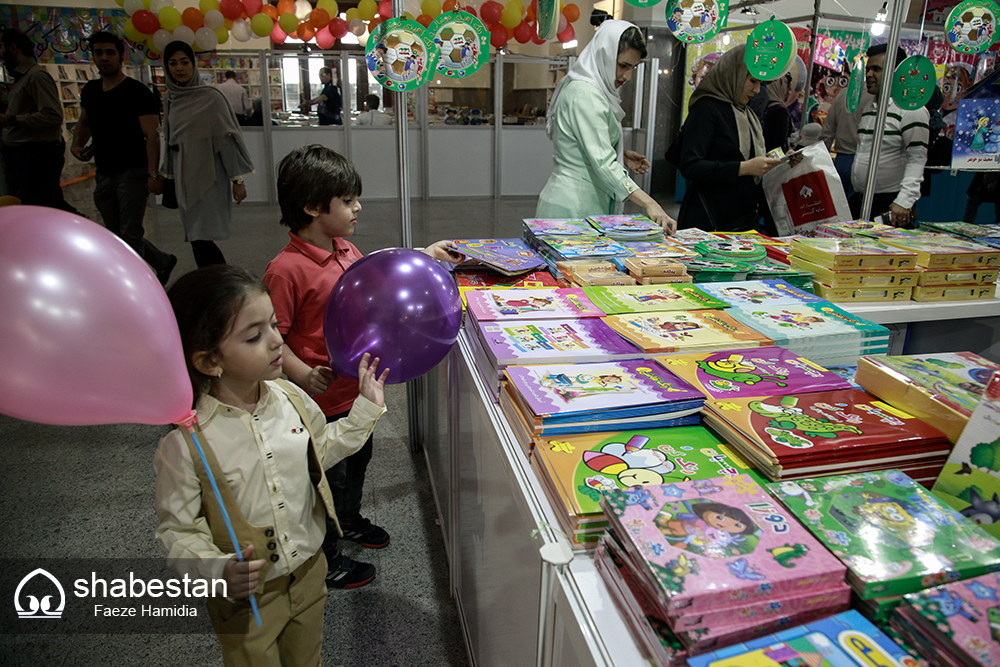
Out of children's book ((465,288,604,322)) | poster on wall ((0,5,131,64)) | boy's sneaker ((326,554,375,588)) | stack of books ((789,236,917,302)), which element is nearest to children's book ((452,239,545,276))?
children's book ((465,288,604,322))

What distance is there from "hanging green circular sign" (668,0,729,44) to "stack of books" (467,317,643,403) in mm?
1332

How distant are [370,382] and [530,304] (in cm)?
51

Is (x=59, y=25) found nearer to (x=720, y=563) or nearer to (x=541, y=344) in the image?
(x=541, y=344)

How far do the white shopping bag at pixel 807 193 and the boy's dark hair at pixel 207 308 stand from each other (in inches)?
83.2

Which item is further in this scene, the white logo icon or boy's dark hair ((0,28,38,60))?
boy's dark hair ((0,28,38,60))

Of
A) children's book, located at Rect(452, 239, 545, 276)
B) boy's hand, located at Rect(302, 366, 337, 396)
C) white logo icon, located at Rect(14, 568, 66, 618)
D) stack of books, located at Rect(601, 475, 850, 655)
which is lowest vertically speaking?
white logo icon, located at Rect(14, 568, 66, 618)

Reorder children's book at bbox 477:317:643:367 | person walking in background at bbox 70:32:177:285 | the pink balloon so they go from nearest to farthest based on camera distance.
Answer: the pink balloon, children's book at bbox 477:317:643:367, person walking in background at bbox 70:32:177:285

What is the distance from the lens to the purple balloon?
1.29 metres

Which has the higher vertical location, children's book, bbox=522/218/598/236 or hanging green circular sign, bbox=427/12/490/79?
hanging green circular sign, bbox=427/12/490/79

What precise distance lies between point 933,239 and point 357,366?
1.85m

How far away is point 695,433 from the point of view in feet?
3.53

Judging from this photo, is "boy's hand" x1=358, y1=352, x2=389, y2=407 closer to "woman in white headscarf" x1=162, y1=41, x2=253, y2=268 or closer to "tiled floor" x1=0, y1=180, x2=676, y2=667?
"tiled floor" x1=0, y1=180, x2=676, y2=667

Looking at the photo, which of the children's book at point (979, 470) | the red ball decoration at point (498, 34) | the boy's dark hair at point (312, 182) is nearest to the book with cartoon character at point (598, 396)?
the children's book at point (979, 470)

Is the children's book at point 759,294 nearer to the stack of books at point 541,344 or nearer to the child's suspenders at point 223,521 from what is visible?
the stack of books at point 541,344
